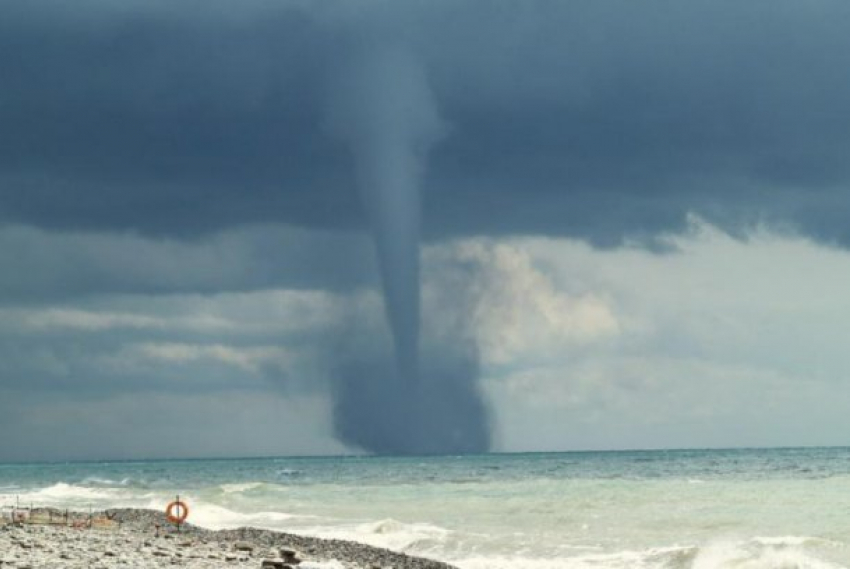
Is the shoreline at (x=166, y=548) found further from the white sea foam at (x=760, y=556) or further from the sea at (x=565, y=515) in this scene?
the white sea foam at (x=760, y=556)

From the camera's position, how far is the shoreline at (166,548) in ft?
89.4

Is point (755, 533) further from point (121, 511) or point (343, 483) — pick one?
point (343, 483)

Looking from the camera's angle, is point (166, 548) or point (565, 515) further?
point (565, 515)

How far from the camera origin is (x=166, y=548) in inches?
1292

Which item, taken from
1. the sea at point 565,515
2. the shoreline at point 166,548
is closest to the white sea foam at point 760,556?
the sea at point 565,515

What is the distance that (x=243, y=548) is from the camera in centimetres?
3488

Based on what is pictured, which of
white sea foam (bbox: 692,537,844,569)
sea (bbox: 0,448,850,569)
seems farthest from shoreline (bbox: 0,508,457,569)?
white sea foam (bbox: 692,537,844,569)

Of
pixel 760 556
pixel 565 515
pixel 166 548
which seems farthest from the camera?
pixel 565 515

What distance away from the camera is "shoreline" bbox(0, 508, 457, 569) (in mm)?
27234

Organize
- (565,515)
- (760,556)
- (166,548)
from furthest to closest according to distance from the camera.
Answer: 1. (565,515)
2. (760,556)
3. (166,548)

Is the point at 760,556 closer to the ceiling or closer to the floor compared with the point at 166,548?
closer to the floor

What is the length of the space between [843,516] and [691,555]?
14.4 m

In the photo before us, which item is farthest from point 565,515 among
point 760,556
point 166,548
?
point 166,548

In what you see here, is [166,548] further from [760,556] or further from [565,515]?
[565,515]
